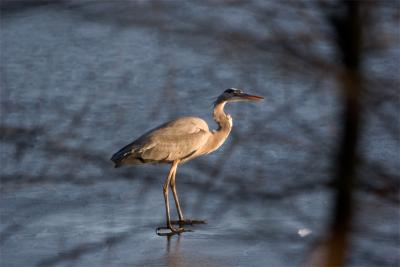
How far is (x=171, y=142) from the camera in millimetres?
7977

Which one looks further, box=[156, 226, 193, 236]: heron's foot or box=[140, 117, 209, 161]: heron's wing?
box=[140, 117, 209, 161]: heron's wing

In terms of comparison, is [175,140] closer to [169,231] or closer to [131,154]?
[131,154]

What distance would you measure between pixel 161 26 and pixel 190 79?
44 centimetres

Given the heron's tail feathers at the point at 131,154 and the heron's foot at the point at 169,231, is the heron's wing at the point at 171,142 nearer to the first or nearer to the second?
the heron's tail feathers at the point at 131,154

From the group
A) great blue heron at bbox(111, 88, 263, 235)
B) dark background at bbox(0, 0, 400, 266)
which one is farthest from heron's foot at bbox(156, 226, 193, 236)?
dark background at bbox(0, 0, 400, 266)

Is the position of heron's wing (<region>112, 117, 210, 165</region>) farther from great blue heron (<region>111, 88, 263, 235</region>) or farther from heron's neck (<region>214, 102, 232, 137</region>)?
heron's neck (<region>214, 102, 232, 137</region>)

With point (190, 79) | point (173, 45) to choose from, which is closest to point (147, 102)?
point (190, 79)

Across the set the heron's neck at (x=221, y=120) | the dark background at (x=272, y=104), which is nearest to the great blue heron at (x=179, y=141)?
the heron's neck at (x=221, y=120)

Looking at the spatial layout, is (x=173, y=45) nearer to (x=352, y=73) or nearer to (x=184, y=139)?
(x=352, y=73)

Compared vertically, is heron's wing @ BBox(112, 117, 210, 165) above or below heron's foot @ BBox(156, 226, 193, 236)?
above

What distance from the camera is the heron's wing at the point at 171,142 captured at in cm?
757

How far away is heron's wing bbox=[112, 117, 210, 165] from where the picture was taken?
757 cm

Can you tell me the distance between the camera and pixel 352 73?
1.69 m

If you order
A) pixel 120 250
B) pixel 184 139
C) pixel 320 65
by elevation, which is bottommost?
pixel 120 250
